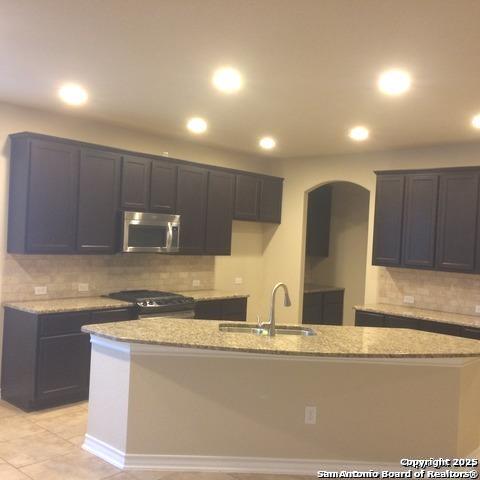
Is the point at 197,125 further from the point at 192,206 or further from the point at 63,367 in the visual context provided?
the point at 63,367

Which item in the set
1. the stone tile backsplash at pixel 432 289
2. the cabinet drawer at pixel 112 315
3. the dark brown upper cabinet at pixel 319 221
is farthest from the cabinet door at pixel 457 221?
the cabinet drawer at pixel 112 315

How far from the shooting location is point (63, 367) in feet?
14.8

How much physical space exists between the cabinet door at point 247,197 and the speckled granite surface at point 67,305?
6.93 ft

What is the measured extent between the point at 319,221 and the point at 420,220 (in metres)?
2.58

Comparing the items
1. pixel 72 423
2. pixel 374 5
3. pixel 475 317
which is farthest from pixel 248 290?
pixel 374 5

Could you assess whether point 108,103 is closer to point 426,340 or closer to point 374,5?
point 374,5

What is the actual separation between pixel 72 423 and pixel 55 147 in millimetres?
2370

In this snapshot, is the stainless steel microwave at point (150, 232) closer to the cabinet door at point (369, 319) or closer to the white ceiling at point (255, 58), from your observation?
the white ceiling at point (255, 58)

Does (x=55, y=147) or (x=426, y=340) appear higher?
(x=55, y=147)

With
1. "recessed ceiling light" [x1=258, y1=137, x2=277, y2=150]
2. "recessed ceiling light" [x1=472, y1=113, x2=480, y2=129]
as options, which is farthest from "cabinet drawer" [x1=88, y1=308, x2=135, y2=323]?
"recessed ceiling light" [x1=472, y1=113, x2=480, y2=129]

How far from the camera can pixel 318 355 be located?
307cm

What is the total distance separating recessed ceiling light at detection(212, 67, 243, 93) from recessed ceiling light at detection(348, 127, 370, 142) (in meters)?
1.66

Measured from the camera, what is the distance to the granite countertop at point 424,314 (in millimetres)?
4996

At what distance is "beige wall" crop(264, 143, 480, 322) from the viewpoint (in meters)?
6.10
